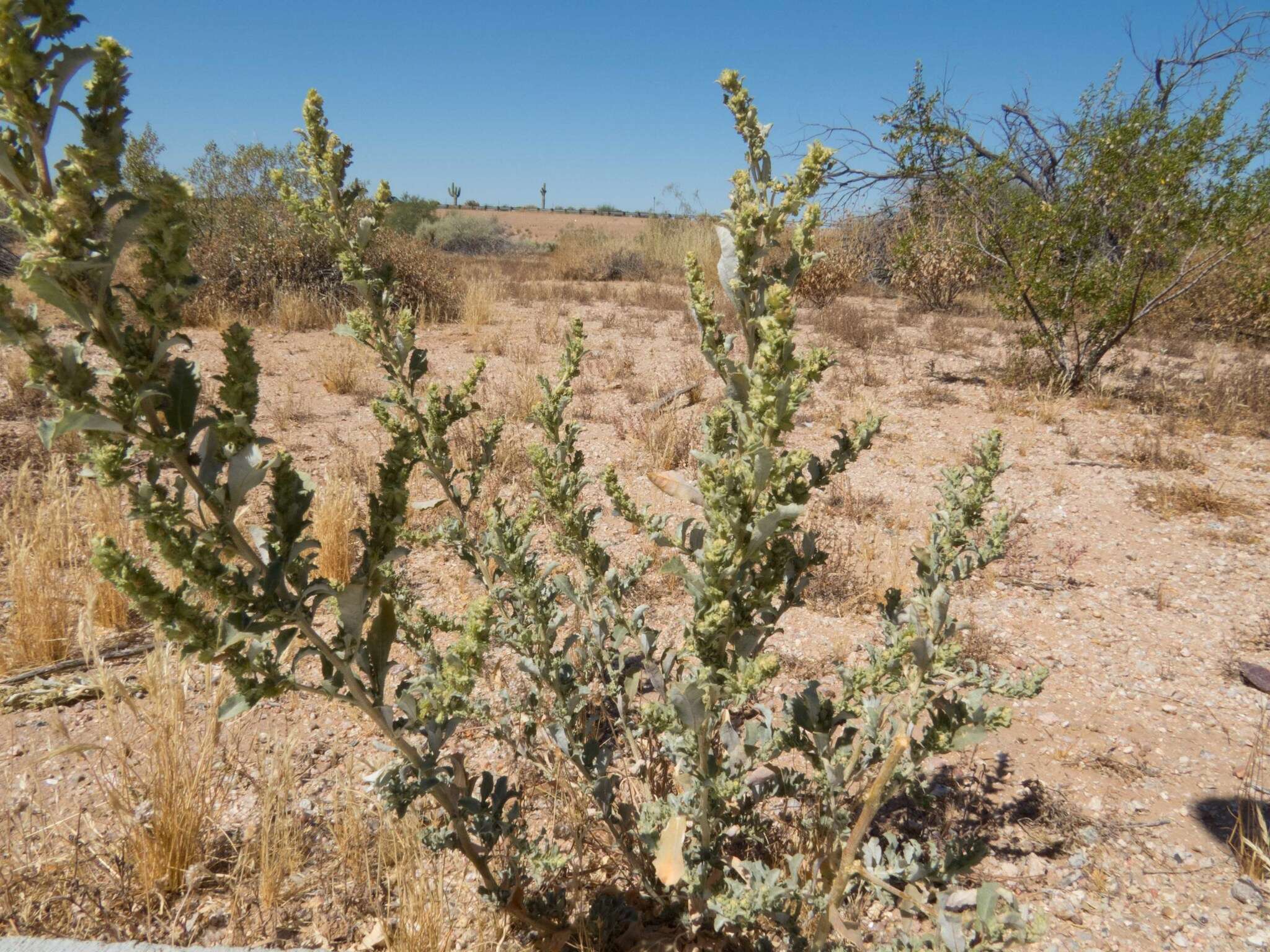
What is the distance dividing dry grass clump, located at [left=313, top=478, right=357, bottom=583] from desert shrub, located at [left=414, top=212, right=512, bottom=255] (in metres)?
19.0

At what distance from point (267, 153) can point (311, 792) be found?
11.1 meters

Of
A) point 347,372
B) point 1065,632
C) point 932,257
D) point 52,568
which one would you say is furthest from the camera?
point 932,257

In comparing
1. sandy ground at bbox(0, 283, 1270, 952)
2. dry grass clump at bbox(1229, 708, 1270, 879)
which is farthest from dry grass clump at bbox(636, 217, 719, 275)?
dry grass clump at bbox(1229, 708, 1270, 879)

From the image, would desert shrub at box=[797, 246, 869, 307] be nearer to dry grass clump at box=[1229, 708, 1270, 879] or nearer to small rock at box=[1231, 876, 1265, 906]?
dry grass clump at box=[1229, 708, 1270, 879]

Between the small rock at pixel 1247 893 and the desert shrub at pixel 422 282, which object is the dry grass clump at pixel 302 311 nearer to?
the desert shrub at pixel 422 282

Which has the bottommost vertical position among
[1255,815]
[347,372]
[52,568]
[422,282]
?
[1255,815]

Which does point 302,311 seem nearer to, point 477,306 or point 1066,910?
point 477,306

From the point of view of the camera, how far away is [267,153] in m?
10.0

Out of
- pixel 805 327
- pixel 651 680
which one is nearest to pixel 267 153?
pixel 805 327

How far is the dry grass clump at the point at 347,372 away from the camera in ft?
20.0

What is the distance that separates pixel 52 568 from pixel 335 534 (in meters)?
1.11

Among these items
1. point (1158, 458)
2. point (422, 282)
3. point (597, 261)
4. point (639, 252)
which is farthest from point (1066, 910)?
point (639, 252)

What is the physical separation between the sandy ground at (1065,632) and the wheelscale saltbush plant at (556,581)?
0.54 metres

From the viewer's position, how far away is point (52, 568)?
2.77 metres
